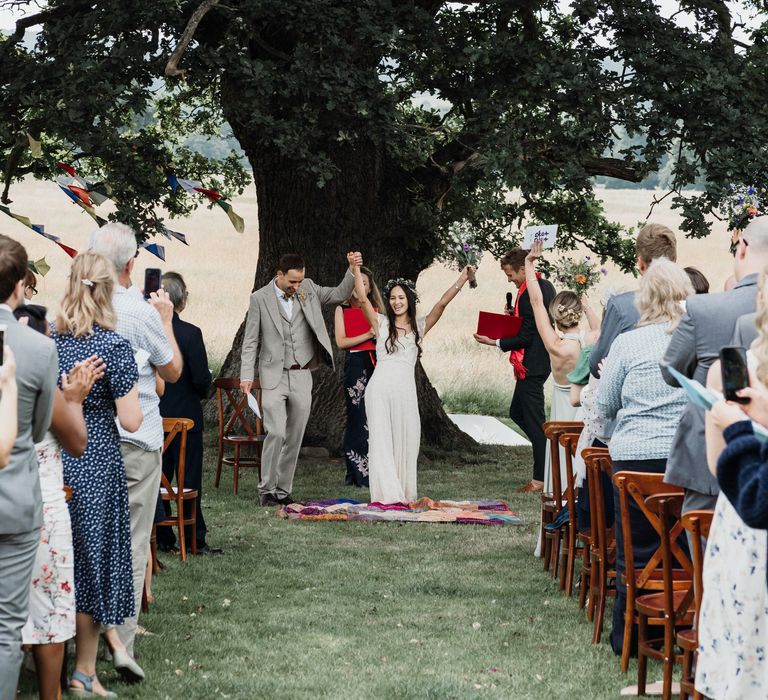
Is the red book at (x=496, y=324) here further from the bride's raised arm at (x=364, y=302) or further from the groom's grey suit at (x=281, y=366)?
the groom's grey suit at (x=281, y=366)

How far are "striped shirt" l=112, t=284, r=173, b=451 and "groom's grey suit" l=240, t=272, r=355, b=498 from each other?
4.70 metres

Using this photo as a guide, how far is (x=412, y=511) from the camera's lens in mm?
10070

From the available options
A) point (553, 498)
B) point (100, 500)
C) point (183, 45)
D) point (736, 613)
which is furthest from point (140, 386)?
point (183, 45)

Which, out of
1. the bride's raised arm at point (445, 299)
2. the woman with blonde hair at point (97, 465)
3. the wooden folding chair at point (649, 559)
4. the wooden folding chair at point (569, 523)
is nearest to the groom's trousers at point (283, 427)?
the bride's raised arm at point (445, 299)

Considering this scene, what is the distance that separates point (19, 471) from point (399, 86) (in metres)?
8.21

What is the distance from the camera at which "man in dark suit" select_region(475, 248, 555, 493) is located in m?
11.4

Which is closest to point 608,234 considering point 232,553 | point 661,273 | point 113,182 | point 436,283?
point 113,182

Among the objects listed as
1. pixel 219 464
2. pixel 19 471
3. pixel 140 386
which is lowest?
pixel 219 464

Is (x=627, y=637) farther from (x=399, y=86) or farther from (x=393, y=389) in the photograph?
(x=399, y=86)

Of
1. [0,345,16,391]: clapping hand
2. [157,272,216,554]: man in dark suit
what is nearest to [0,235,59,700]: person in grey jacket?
[0,345,16,391]: clapping hand

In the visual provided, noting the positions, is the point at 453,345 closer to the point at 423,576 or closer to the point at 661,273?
the point at 423,576

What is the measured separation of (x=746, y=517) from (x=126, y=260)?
341 cm

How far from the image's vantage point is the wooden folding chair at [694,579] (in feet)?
14.1

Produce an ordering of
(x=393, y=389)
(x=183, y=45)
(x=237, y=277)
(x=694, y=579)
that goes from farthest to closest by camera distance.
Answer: (x=237, y=277)
(x=393, y=389)
(x=183, y=45)
(x=694, y=579)
